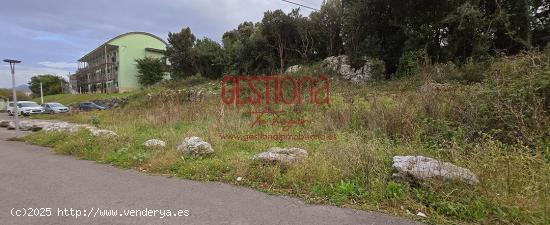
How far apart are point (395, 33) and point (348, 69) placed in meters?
3.36

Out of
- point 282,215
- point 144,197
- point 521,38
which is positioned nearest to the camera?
point 282,215

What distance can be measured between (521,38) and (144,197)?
57.7 feet

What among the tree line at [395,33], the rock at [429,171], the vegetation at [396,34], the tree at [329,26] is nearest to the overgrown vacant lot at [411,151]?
the rock at [429,171]

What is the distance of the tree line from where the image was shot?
14.1 meters

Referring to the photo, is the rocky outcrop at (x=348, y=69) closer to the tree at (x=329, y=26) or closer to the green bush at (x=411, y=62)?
the green bush at (x=411, y=62)

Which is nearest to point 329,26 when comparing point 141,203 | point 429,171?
point 429,171

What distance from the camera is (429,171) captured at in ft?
12.9

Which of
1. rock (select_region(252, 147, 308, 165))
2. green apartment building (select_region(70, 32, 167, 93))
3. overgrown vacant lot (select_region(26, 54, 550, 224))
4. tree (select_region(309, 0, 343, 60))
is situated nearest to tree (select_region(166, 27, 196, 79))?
green apartment building (select_region(70, 32, 167, 93))

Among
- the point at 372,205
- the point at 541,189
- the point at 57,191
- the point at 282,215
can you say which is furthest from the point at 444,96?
the point at 57,191

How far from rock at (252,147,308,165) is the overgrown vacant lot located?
15cm

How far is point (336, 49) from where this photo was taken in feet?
69.5

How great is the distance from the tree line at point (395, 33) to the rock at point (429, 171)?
32.7ft

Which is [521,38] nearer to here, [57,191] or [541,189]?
[541,189]

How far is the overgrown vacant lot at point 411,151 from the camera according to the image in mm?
3568
